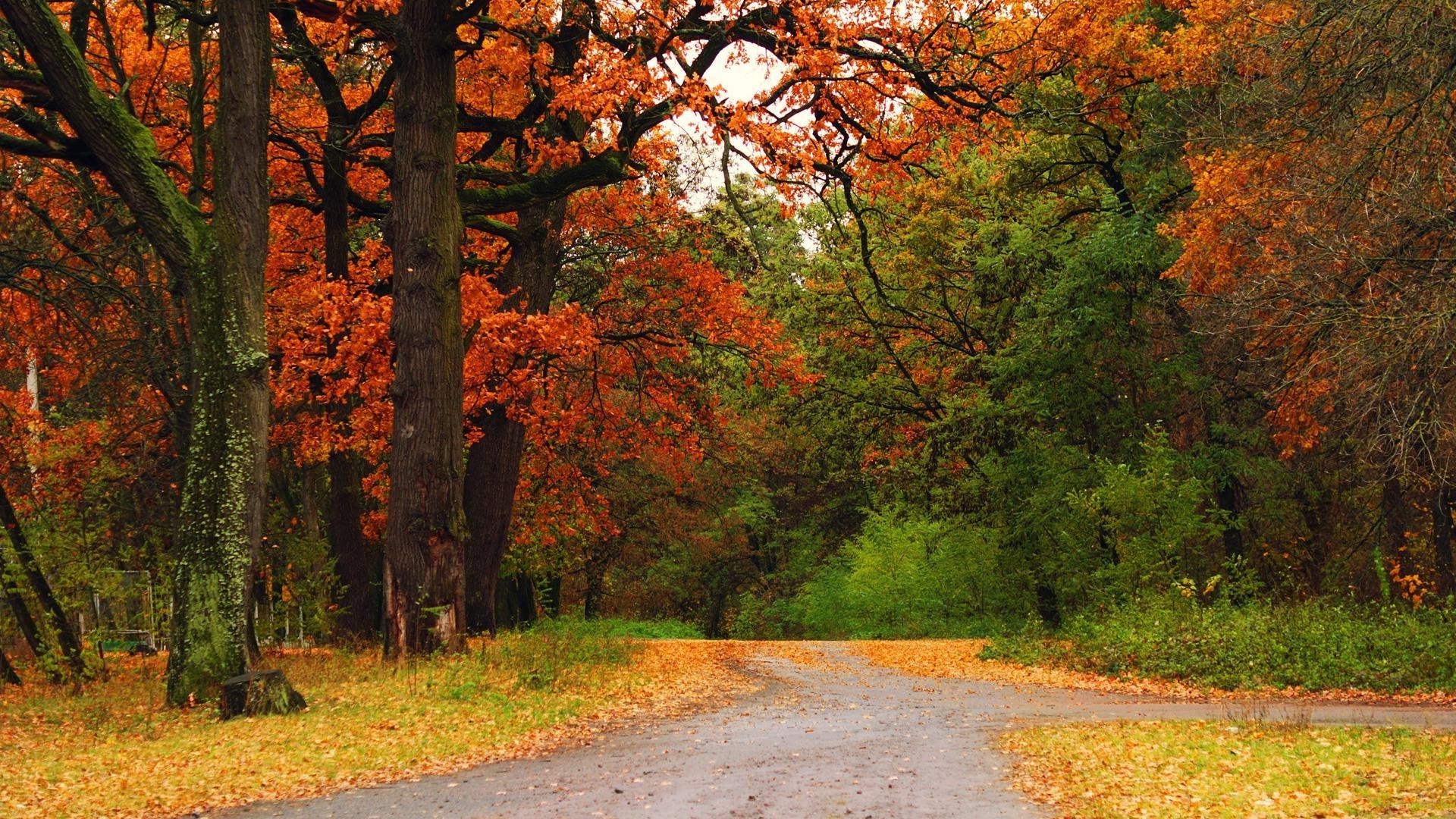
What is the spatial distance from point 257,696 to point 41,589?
5142 mm

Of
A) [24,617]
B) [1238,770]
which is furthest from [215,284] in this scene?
[1238,770]

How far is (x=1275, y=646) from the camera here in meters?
15.3

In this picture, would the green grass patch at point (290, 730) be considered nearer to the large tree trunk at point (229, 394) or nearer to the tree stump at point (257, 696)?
the tree stump at point (257, 696)

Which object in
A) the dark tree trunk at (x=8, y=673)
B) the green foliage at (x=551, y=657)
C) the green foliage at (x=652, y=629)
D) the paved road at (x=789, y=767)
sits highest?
the dark tree trunk at (x=8, y=673)

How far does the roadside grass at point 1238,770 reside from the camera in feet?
23.4

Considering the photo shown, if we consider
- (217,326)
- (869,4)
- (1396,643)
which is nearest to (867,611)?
(1396,643)

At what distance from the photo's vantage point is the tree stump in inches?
419

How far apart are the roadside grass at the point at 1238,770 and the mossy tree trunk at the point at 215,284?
7439 millimetres

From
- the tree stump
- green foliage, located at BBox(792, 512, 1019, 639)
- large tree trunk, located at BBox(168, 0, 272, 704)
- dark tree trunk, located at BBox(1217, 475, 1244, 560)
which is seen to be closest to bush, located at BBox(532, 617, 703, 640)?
green foliage, located at BBox(792, 512, 1019, 639)

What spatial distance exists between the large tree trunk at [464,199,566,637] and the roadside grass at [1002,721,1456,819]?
36.2 ft

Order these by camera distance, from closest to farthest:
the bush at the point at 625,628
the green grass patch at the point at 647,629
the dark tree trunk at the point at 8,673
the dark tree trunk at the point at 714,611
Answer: the dark tree trunk at the point at 8,673
the bush at the point at 625,628
the green grass patch at the point at 647,629
the dark tree trunk at the point at 714,611

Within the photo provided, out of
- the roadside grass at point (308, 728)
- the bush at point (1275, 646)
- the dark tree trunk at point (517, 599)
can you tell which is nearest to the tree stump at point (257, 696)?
the roadside grass at point (308, 728)

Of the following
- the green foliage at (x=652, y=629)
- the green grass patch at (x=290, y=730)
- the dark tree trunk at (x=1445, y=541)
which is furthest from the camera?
the green foliage at (x=652, y=629)

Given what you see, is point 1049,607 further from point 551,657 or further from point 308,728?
point 308,728
